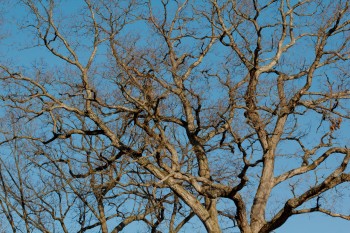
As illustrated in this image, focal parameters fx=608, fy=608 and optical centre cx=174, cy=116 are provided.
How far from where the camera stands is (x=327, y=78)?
48.1 feet

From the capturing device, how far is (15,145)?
18.5 m

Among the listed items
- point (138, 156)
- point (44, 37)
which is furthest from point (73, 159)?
point (44, 37)

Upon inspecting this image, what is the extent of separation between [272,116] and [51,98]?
18.9ft

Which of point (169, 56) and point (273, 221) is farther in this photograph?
point (169, 56)

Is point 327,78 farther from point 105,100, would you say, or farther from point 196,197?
point 105,100

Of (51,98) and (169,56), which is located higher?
(169,56)

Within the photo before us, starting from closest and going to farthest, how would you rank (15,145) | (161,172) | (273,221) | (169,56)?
1. (273,221)
2. (161,172)
3. (169,56)
4. (15,145)

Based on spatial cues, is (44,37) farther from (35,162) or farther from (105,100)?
(35,162)

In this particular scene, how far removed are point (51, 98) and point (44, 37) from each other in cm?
160

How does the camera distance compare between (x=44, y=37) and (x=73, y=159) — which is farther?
(x=73, y=159)

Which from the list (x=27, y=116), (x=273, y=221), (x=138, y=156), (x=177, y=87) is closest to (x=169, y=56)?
(x=177, y=87)

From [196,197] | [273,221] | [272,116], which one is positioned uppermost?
[272,116]

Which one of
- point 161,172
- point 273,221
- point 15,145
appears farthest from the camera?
point 15,145

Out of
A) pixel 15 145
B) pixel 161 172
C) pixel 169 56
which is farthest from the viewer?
pixel 15 145
